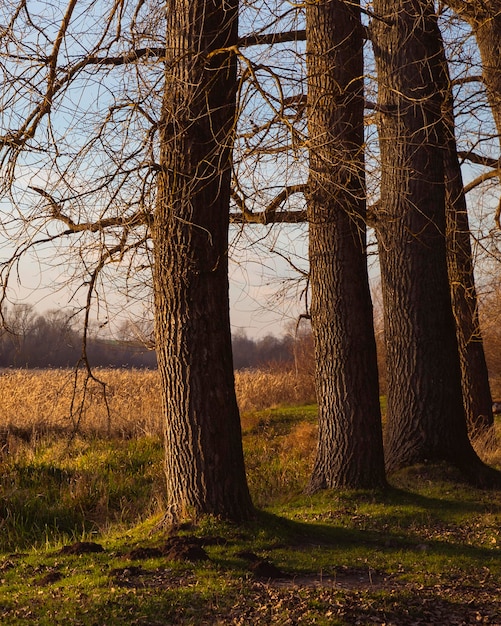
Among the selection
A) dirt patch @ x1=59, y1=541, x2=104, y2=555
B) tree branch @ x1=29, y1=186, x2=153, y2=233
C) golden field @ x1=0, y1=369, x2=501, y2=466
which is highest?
tree branch @ x1=29, y1=186, x2=153, y2=233

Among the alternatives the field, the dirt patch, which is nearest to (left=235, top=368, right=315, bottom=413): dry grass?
the field

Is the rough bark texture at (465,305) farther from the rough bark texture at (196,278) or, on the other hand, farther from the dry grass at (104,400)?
the rough bark texture at (196,278)

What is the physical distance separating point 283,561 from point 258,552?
27cm

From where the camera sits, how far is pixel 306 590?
5.23 m

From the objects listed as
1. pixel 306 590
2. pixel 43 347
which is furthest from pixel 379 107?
pixel 43 347

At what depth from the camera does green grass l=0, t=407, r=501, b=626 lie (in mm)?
4875

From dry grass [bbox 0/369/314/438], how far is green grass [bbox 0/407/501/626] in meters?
2.82

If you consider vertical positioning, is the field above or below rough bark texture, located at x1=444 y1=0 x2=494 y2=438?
below

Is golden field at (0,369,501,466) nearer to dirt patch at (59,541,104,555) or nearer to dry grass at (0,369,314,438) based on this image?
dry grass at (0,369,314,438)

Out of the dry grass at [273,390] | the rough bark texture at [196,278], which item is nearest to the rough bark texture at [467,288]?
the rough bark texture at [196,278]

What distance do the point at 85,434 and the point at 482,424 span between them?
25.1ft

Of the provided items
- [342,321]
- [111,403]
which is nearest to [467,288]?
[342,321]

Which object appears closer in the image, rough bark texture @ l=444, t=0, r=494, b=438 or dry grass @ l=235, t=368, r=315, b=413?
rough bark texture @ l=444, t=0, r=494, b=438

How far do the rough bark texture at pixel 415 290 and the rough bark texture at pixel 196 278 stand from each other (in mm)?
3572
